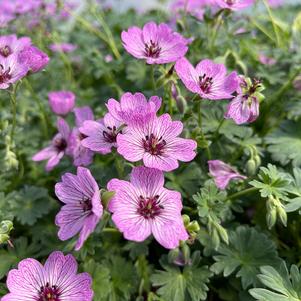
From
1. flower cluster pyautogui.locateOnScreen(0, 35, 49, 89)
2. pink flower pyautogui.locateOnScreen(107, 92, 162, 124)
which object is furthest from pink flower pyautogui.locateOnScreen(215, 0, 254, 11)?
flower cluster pyautogui.locateOnScreen(0, 35, 49, 89)

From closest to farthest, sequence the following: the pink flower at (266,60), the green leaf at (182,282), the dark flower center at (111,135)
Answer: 1. the dark flower center at (111,135)
2. the green leaf at (182,282)
3. the pink flower at (266,60)

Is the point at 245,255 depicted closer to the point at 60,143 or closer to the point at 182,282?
the point at 182,282

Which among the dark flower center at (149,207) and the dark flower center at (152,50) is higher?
the dark flower center at (152,50)

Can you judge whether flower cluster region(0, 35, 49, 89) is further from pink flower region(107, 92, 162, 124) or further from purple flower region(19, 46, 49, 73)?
pink flower region(107, 92, 162, 124)

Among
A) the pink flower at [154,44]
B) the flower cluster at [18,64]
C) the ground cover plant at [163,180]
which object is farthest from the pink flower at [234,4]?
the flower cluster at [18,64]

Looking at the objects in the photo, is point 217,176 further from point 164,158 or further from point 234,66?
point 234,66

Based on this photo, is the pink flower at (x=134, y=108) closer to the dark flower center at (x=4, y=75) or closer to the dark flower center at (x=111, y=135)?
the dark flower center at (x=111, y=135)

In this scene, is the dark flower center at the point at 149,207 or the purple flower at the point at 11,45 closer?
the dark flower center at the point at 149,207
